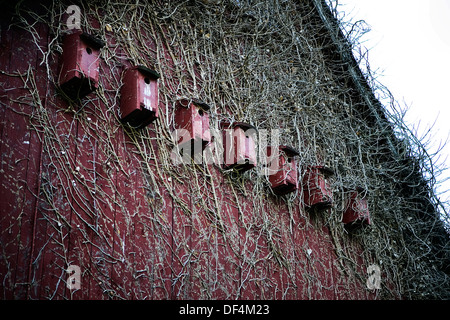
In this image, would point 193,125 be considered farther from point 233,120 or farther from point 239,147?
point 233,120

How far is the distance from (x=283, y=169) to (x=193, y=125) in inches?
44.7

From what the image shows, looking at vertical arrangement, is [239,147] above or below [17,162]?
above

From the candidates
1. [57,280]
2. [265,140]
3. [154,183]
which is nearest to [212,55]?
[265,140]

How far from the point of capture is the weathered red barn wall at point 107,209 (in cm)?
282

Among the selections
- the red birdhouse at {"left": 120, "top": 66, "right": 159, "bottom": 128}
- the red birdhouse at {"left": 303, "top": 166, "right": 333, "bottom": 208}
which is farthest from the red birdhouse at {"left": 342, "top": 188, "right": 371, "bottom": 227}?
the red birdhouse at {"left": 120, "top": 66, "right": 159, "bottom": 128}

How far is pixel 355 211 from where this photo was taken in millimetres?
5379

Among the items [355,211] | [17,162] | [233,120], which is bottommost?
[17,162]

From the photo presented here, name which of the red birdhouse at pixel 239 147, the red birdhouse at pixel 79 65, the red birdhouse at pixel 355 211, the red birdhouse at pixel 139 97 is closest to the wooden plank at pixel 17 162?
the red birdhouse at pixel 79 65

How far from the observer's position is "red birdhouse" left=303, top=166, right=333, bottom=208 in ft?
16.2

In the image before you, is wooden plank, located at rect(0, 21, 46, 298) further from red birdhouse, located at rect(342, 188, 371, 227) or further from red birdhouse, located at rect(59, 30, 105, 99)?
red birdhouse, located at rect(342, 188, 371, 227)

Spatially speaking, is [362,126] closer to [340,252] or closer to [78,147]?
[340,252]

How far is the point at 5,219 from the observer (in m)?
2.71

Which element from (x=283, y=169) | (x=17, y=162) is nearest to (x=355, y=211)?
(x=283, y=169)
